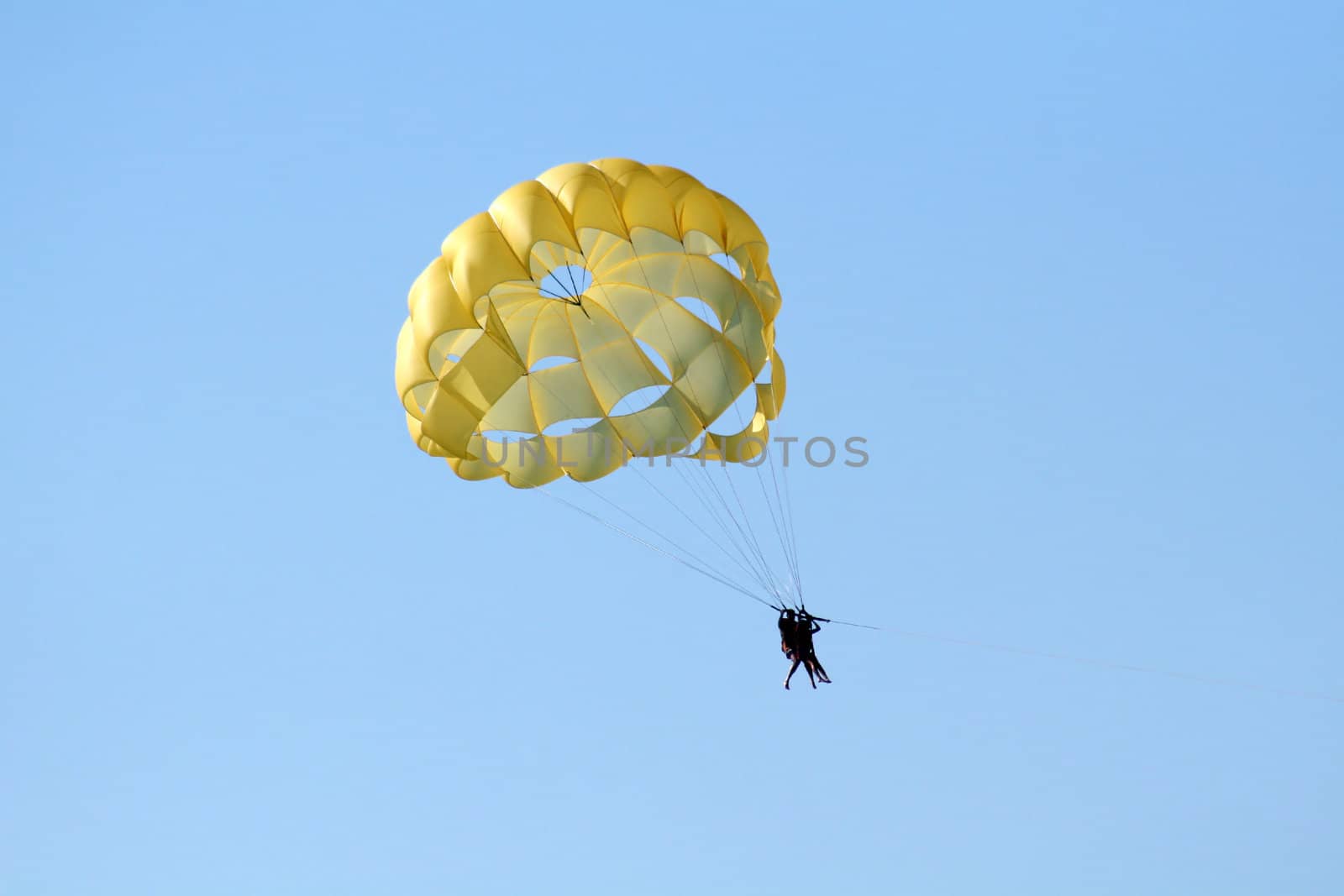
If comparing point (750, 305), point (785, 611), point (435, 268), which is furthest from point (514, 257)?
point (785, 611)

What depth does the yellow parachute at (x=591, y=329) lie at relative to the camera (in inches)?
1000

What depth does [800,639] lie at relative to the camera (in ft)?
84.0

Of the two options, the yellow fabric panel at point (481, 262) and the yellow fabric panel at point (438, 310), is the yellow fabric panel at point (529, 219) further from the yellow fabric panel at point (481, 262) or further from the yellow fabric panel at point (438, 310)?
the yellow fabric panel at point (438, 310)

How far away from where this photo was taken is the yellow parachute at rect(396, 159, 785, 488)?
25.4m

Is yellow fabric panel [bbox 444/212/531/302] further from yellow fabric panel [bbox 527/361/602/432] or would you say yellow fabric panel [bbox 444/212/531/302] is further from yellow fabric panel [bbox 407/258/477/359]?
yellow fabric panel [bbox 527/361/602/432]

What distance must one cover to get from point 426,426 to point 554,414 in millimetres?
1683

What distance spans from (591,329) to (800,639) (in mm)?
4451

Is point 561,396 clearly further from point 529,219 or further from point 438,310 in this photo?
point 529,219

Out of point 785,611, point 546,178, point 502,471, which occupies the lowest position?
point 785,611

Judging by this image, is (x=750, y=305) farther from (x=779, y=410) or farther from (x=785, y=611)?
(x=785, y=611)

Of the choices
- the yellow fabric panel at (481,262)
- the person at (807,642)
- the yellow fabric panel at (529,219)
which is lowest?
the person at (807,642)

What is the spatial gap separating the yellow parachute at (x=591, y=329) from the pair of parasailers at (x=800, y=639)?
7.62 feet

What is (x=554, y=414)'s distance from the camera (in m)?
26.7

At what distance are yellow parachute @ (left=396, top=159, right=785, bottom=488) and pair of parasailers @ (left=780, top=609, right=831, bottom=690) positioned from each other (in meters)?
2.32
